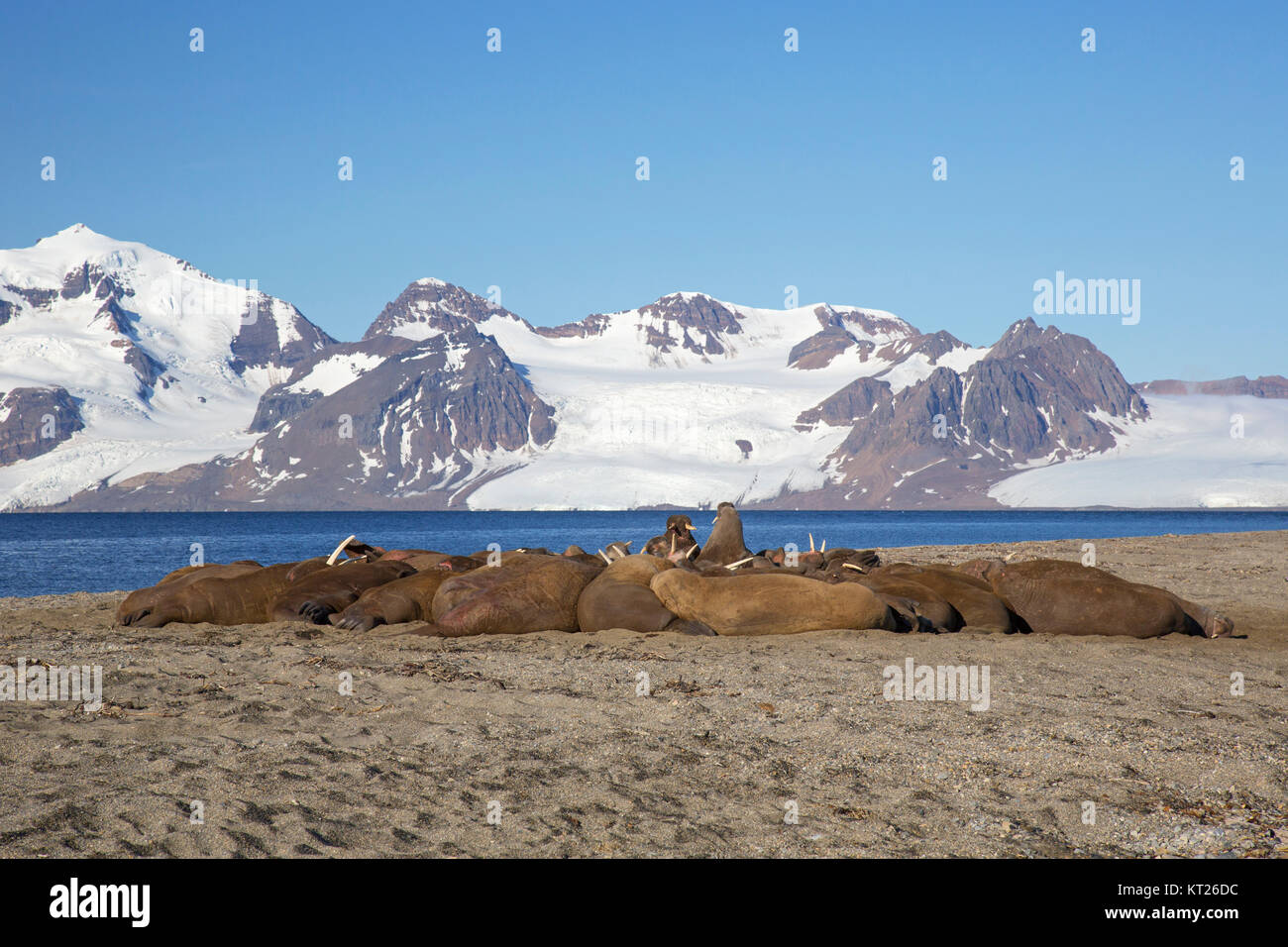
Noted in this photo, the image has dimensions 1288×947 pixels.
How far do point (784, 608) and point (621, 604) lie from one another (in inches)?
74.2

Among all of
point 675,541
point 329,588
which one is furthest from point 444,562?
point 675,541

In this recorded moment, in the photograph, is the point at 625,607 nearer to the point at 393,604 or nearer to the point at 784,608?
the point at 784,608

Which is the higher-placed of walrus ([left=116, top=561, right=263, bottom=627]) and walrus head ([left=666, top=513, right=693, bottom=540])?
walrus head ([left=666, top=513, right=693, bottom=540])

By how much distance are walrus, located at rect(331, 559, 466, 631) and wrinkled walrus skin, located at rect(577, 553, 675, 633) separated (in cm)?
204

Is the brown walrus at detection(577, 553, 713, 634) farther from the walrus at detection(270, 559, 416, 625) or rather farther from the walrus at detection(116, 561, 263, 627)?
the walrus at detection(116, 561, 263, 627)

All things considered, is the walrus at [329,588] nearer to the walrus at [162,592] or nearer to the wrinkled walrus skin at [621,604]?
the walrus at [162,592]

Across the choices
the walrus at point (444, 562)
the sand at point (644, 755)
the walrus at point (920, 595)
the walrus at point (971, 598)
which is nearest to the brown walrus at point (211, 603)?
the walrus at point (444, 562)

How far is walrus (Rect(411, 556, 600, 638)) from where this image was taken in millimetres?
12344

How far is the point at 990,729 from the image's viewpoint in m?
7.35

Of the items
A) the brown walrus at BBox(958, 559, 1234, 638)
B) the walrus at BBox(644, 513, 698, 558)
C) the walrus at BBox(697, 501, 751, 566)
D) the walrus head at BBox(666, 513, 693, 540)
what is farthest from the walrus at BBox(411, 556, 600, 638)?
the brown walrus at BBox(958, 559, 1234, 638)

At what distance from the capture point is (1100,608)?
1234 cm

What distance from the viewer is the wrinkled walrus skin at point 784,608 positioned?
11.9 meters
